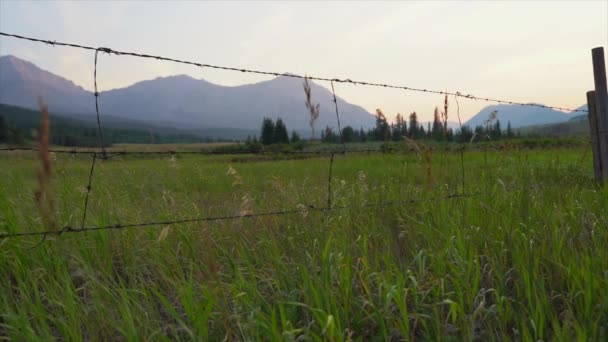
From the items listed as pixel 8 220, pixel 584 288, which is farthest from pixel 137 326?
pixel 584 288

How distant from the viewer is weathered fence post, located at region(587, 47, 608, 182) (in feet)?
14.1

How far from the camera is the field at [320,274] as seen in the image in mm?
1872

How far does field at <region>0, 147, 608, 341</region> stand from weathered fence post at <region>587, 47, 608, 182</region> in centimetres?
101

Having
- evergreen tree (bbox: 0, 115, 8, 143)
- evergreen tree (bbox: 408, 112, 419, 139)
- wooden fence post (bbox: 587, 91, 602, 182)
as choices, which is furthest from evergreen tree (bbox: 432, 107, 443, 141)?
evergreen tree (bbox: 0, 115, 8, 143)

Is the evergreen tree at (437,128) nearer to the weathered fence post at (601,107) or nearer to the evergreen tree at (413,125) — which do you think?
the evergreen tree at (413,125)

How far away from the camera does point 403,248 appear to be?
9.48 feet

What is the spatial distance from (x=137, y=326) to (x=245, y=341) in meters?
0.66

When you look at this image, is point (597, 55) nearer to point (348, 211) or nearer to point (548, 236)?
point (548, 236)

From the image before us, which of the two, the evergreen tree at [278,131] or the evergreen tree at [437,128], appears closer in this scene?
the evergreen tree at [437,128]

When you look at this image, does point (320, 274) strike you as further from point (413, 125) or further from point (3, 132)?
point (413, 125)

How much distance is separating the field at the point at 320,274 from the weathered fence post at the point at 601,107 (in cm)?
101

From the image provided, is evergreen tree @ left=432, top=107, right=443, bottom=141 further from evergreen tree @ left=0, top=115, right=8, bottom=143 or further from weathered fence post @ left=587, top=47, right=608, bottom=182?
evergreen tree @ left=0, top=115, right=8, bottom=143

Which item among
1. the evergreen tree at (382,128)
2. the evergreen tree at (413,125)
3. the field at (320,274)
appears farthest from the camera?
the evergreen tree at (413,125)

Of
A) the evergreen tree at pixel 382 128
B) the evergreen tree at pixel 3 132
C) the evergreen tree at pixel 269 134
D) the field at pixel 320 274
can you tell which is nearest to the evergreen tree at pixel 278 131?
the evergreen tree at pixel 269 134
